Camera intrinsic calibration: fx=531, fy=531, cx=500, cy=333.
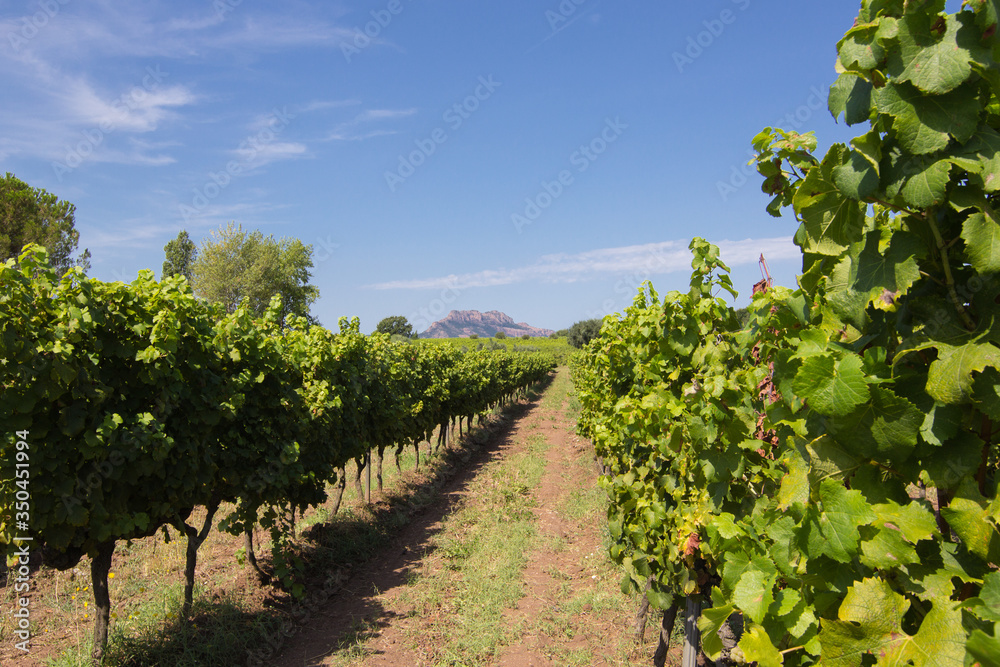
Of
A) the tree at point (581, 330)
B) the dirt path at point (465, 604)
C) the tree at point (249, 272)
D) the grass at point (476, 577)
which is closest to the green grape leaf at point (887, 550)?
the dirt path at point (465, 604)

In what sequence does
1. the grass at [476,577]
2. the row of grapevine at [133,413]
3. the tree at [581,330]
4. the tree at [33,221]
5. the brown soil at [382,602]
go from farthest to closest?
the tree at [581,330]
the tree at [33,221]
the grass at [476,577]
the brown soil at [382,602]
the row of grapevine at [133,413]

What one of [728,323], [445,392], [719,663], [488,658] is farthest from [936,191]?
[445,392]

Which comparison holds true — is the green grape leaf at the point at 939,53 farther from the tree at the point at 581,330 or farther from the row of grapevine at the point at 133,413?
the tree at the point at 581,330

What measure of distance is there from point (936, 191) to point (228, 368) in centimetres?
576

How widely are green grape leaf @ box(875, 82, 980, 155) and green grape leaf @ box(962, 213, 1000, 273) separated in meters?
0.16

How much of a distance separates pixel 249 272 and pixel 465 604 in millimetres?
47481

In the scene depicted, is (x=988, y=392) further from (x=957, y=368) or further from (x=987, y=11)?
(x=987, y=11)

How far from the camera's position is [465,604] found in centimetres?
619

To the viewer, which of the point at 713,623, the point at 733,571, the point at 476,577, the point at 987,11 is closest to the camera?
the point at 987,11

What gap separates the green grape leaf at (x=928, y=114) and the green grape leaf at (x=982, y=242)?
16 cm

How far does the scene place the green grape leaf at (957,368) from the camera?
0.99m

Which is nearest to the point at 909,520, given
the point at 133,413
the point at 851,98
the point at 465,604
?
the point at 851,98

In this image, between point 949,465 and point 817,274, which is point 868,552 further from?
point 817,274

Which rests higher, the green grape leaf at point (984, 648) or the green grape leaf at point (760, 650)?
the green grape leaf at point (984, 648)
